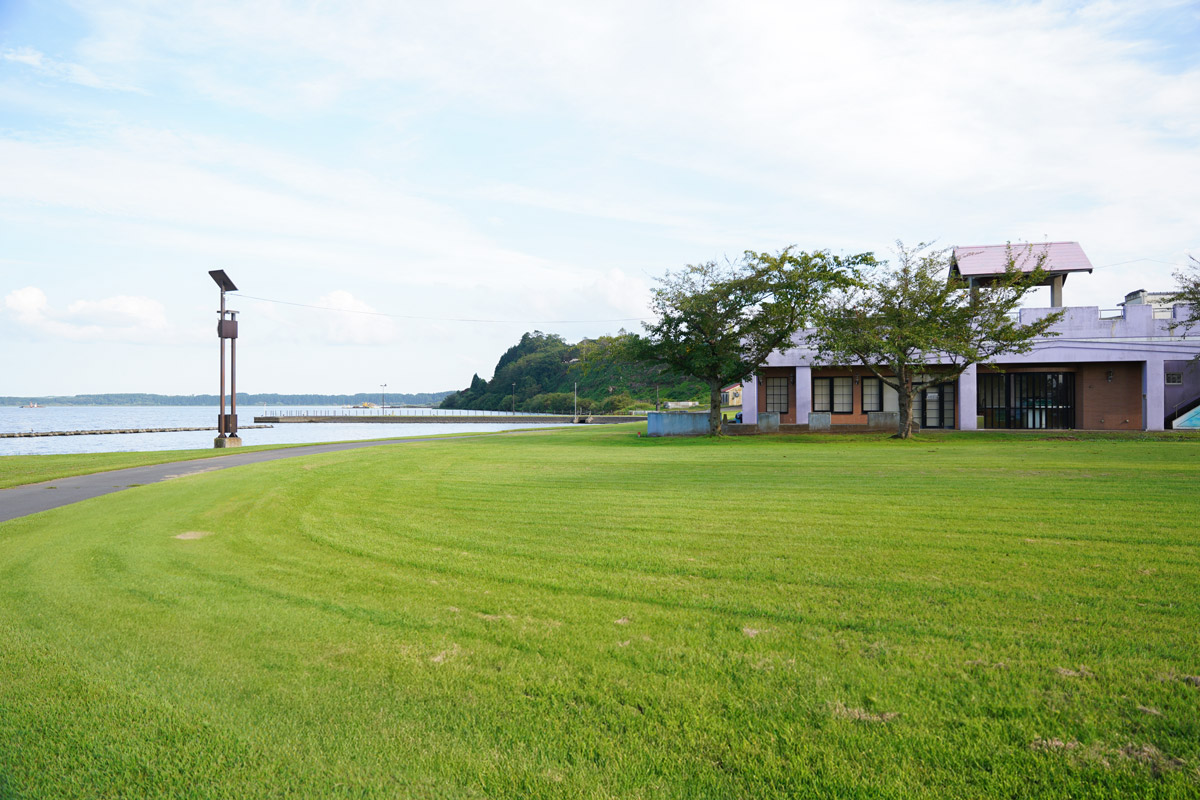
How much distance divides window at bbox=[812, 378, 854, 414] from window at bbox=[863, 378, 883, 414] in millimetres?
614

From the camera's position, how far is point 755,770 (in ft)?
9.52

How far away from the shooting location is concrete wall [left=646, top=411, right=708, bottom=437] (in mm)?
33344

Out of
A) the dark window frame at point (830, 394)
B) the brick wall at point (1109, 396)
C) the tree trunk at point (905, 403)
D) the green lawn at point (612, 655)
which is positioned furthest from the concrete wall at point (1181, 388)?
the green lawn at point (612, 655)

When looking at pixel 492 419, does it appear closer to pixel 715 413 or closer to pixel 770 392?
pixel 770 392

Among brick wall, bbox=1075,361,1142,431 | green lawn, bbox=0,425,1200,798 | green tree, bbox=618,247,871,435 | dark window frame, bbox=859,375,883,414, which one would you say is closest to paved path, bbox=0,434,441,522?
green lawn, bbox=0,425,1200,798

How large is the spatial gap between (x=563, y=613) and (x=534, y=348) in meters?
178

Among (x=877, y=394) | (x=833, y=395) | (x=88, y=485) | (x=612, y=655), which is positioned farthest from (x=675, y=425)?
(x=612, y=655)

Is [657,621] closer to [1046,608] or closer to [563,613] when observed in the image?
[563,613]

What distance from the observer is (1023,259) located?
107ft

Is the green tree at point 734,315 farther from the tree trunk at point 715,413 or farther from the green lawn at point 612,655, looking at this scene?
the green lawn at point 612,655

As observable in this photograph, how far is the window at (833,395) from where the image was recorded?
34.4 metres

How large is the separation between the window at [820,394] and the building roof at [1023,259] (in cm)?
814

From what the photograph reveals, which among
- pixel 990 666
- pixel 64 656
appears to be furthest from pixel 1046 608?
pixel 64 656

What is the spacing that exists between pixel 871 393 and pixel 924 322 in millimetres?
8574
